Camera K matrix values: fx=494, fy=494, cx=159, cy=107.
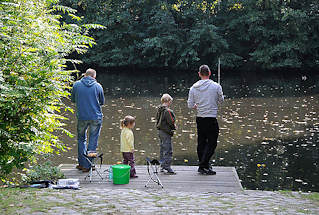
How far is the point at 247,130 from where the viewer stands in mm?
15164

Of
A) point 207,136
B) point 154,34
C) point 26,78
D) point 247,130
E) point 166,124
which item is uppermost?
point 154,34

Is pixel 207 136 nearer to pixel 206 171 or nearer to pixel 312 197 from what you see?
pixel 206 171

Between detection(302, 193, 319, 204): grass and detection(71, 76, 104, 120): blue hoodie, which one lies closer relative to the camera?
detection(302, 193, 319, 204): grass

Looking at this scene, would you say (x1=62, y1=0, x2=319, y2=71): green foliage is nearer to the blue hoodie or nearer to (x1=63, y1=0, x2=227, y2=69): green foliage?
(x1=63, y1=0, x2=227, y2=69): green foliage

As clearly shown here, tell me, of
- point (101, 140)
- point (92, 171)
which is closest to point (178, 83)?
Answer: point (101, 140)

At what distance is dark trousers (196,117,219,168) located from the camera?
845 cm

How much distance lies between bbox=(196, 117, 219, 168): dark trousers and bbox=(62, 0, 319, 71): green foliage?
2415 centimetres

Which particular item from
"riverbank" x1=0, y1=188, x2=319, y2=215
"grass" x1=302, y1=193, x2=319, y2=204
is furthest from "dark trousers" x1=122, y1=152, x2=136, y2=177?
"grass" x1=302, y1=193, x2=319, y2=204

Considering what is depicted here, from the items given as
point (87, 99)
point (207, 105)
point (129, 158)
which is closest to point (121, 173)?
point (129, 158)

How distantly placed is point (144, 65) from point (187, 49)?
4.30 metres

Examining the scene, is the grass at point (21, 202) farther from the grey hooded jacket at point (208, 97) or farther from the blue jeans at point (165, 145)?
the grey hooded jacket at point (208, 97)

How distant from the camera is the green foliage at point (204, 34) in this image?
32500mm

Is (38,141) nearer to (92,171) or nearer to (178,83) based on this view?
(92,171)

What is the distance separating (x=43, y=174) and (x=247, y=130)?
8562 mm
